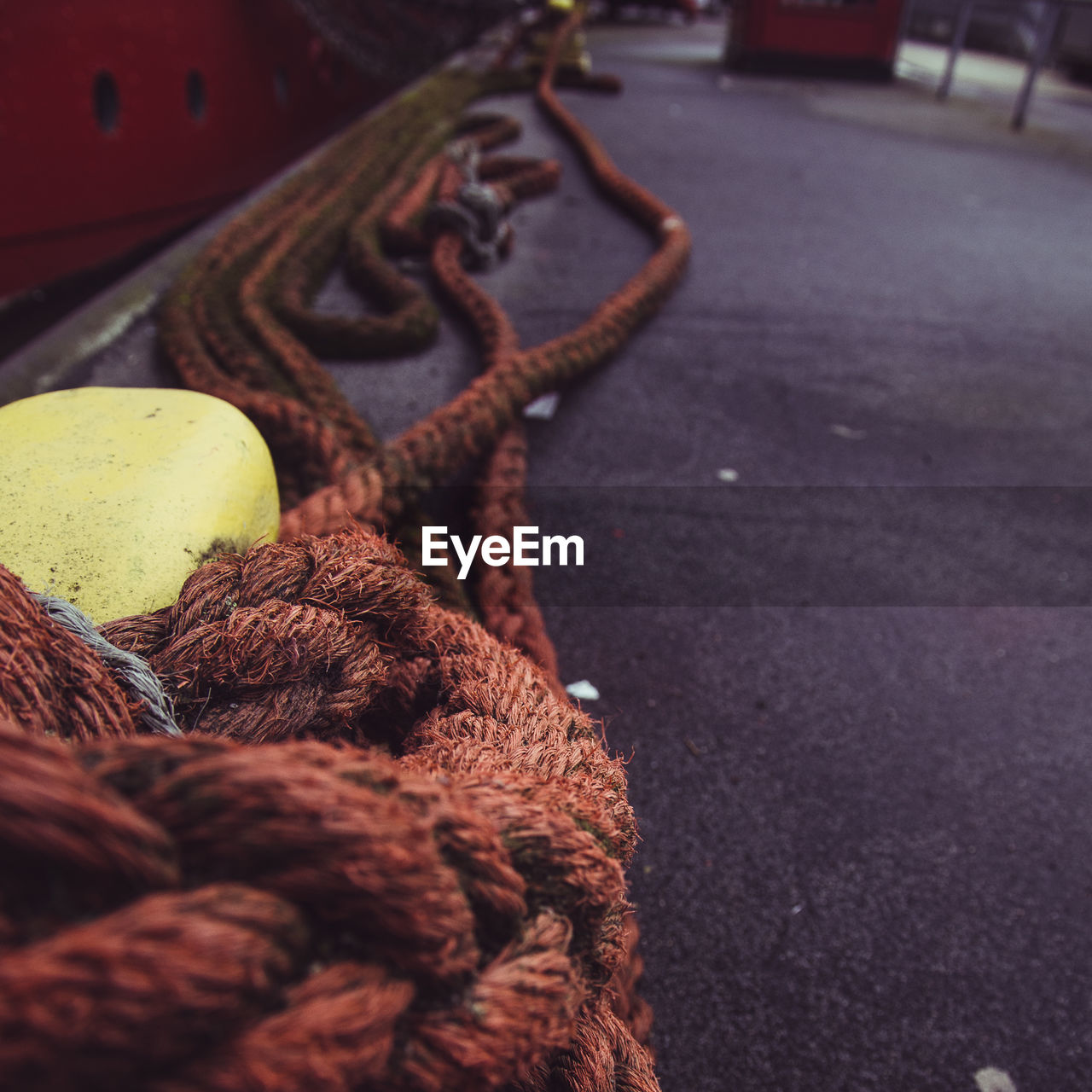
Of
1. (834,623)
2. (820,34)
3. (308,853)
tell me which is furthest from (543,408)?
(820,34)

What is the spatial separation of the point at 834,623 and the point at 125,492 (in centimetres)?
110

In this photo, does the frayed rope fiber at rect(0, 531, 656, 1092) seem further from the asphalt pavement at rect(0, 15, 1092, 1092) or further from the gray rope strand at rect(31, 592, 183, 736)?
the asphalt pavement at rect(0, 15, 1092, 1092)

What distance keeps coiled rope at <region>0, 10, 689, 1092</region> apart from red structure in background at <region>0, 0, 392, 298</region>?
225 cm

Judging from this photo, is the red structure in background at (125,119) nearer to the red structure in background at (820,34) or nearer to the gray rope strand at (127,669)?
the gray rope strand at (127,669)

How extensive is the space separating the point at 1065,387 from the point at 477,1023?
92.4 inches

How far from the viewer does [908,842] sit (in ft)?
3.77

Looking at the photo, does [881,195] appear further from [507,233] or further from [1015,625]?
[1015,625]

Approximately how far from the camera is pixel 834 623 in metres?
1.50

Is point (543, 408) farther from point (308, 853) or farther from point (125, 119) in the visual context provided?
point (125, 119)

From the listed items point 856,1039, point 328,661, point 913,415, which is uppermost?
point 328,661

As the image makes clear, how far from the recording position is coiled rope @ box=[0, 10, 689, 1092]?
34cm

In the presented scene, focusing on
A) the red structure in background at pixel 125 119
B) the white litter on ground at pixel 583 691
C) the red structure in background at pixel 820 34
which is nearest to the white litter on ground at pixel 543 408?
the white litter on ground at pixel 583 691

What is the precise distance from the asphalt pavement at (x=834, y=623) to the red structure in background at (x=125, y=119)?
0.78 meters

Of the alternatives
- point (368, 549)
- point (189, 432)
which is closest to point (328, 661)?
point (368, 549)
